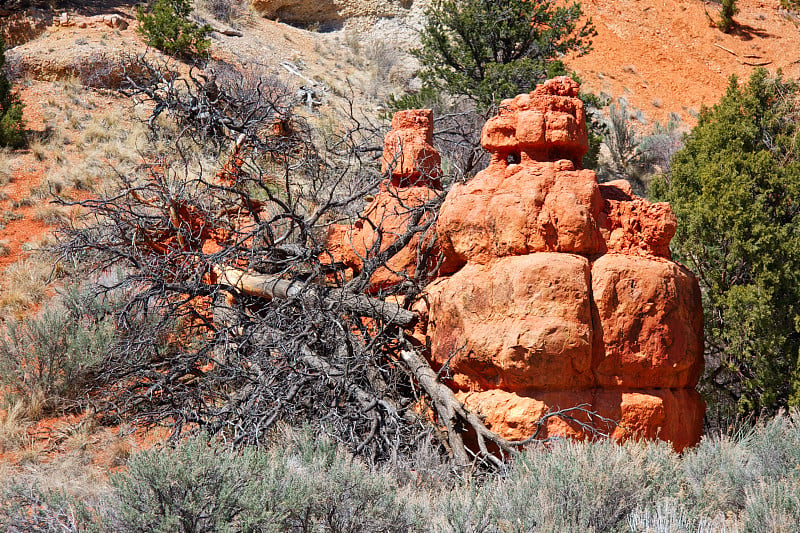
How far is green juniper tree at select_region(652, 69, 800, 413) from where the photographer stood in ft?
20.4

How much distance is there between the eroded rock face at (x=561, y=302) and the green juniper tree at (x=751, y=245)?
1.19 meters

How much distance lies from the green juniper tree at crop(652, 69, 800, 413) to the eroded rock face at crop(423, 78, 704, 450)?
1186 mm

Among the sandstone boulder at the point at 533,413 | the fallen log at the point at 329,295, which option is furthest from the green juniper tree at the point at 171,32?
the sandstone boulder at the point at 533,413

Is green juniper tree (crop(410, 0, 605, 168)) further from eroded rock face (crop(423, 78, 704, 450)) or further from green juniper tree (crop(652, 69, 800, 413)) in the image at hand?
eroded rock face (crop(423, 78, 704, 450))

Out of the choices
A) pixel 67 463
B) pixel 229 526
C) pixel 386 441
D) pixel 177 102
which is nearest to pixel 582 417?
pixel 386 441

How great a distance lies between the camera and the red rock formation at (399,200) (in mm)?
6863

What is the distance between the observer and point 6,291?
9.86 m

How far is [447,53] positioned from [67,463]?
14975 mm

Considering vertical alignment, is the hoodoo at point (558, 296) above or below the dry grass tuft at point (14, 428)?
above

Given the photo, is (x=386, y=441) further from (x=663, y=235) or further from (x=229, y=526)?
(x=663, y=235)

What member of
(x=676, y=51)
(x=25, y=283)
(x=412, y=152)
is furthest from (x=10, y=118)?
(x=676, y=51)

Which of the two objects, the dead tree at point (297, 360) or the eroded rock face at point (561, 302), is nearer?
the eroded rock face at point (561, 302)

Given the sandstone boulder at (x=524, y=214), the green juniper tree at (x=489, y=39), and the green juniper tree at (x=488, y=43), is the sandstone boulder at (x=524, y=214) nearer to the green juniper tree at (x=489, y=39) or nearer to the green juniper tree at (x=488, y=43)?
the green juniper tree at (x=488, y=43)

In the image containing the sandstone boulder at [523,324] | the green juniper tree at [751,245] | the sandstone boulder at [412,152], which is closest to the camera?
the sandstone boulder at [523,324]
